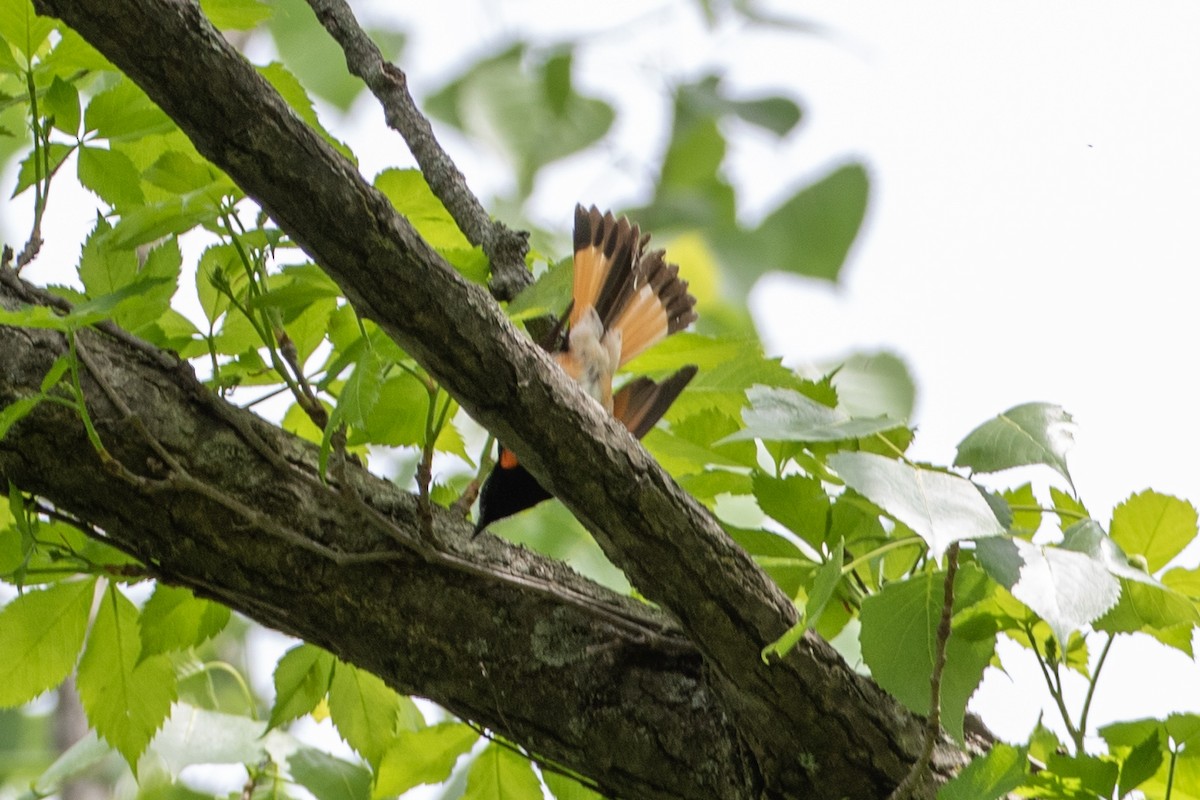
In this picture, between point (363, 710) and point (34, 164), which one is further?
point (363, 710)

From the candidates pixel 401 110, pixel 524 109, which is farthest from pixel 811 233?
pixel 401 110

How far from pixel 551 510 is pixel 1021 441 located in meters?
0.77

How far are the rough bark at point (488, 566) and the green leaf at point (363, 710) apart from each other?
0.16 metres

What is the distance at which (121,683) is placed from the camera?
129 centimetres

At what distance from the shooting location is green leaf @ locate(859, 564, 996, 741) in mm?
993

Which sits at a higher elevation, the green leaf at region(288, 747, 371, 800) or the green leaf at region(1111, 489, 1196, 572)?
the green leaf at region(1111, 489, 1196, 572)

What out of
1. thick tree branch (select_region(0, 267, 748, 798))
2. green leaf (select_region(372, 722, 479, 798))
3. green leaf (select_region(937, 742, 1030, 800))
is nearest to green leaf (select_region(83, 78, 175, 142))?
thick tree branch (select_region(0, 267, 748, 798))

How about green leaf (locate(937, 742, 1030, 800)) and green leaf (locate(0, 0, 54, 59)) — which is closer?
green leaf (locate(937, 742, 1030, 800))

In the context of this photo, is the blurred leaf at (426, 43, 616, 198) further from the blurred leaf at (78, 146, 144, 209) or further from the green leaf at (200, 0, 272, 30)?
the blurred leaf at (78, 146, 144, 209)

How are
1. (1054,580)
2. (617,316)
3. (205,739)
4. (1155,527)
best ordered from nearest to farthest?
(1054,580) < (1155,527) < (205,739) < (617,316)

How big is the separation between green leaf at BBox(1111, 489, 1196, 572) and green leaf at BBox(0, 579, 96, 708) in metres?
1.09

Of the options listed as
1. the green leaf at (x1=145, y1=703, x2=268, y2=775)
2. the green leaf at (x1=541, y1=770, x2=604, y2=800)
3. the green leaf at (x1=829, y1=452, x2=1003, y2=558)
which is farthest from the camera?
the green leaf at (x1=145, y1=703, x2=268, y2=775)

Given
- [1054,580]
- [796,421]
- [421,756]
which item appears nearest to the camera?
[1054,580]

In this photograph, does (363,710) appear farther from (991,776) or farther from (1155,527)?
(1155,527)
